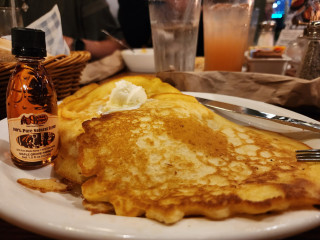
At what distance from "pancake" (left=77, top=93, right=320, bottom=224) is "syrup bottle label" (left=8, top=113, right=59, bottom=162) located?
113 mm

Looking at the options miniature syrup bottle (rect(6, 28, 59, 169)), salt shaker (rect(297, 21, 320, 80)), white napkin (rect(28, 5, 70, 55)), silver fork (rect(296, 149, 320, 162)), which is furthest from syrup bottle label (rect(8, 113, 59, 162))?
salt shaker (rect(297, 21, 320, 80))

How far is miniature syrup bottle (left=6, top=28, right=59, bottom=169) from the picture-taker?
73 cm

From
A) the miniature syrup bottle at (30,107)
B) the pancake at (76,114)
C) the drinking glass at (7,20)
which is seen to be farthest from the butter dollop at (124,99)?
the drinking glass at (7,20)

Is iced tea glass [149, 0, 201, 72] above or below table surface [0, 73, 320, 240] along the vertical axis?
above

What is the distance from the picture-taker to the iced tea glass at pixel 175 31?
183 centimetres

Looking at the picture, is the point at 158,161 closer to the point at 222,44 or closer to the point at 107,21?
the point at 222,44

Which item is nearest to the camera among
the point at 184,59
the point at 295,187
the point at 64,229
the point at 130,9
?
the point at 64,229

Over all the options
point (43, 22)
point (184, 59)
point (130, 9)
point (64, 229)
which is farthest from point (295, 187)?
point (130, 9)

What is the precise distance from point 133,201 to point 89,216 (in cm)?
10

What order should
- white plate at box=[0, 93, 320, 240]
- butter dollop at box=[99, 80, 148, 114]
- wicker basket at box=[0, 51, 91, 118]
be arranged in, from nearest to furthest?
white plate at box=[0, 93, 320, 240]
butter dollop at box=[99, 80, 148, 114]
wicker basket at box=[0, 51, 91, 118]

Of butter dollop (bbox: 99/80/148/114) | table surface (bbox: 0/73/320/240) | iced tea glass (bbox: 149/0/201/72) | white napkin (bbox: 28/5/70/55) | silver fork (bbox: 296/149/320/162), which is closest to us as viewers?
table surface (bbox: 0/73/320/240)

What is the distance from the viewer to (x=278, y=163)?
733mm

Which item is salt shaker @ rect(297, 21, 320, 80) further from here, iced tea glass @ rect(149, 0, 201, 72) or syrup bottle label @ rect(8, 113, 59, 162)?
syrup bottle label @ rect(8, 113, 59, 162)

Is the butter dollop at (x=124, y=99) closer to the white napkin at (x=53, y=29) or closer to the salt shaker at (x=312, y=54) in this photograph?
the white napkin at (x=53, y=29)
